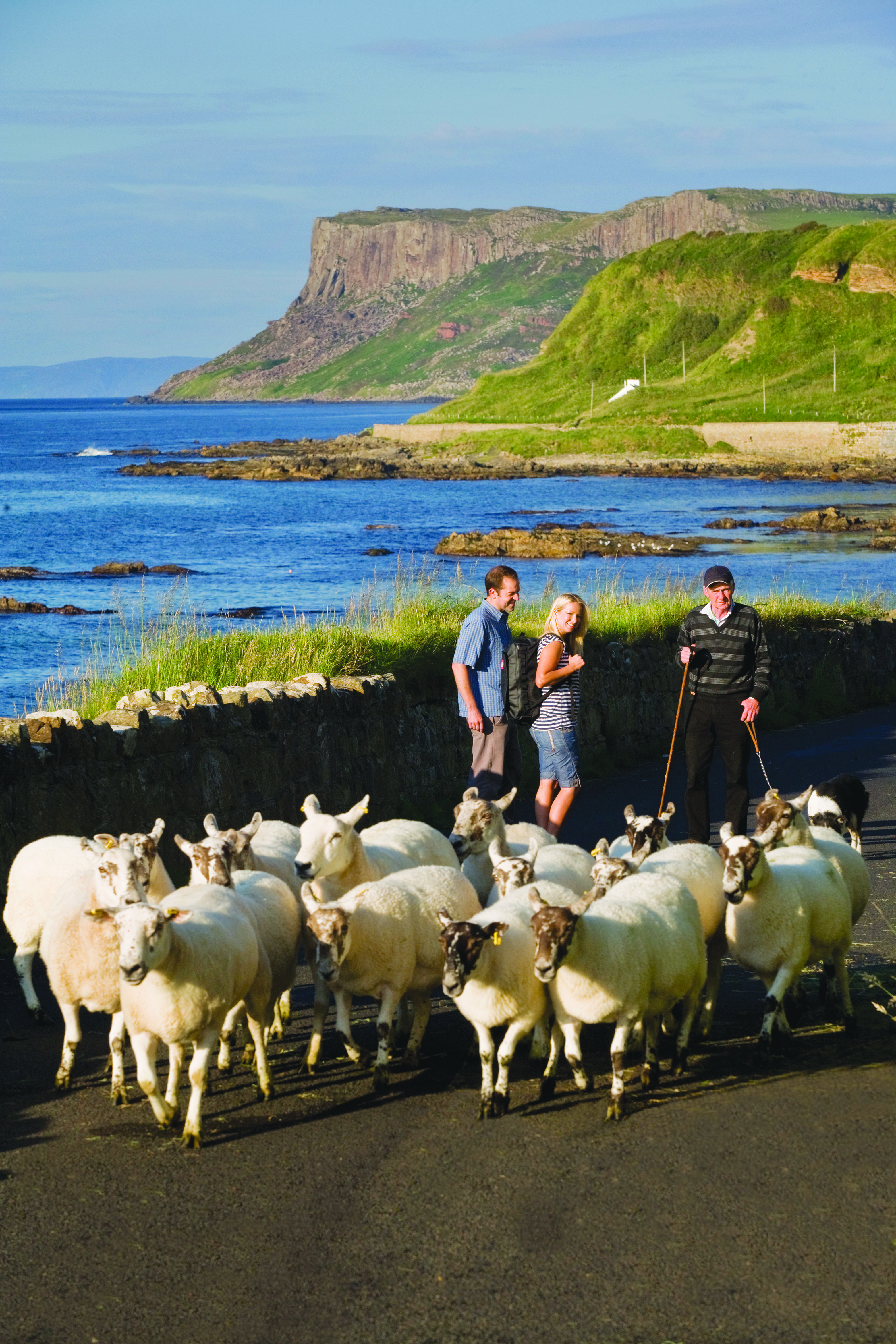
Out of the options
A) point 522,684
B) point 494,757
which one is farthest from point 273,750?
point 522,684

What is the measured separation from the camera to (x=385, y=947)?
311 inches

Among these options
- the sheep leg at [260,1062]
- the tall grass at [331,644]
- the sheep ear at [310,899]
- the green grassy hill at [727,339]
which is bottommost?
the sheep leg at [260,1062]

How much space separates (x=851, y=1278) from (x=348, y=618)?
13090 millimetres

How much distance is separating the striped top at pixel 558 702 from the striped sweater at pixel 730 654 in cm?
105

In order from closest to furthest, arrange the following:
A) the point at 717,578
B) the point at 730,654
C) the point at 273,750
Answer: the point at 717,578 < the point at 730,654 < the point at 273,750

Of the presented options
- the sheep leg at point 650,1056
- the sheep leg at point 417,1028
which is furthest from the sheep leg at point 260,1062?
the sheep leg at point 650,1056

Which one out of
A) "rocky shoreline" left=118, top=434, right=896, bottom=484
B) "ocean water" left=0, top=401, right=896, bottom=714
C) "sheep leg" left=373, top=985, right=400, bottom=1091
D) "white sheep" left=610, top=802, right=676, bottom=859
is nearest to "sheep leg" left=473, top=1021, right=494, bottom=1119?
"sheep leg" left=373, top=985, right=400, bottom=1091

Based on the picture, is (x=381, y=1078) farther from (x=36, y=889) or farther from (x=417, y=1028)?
(x=36, y=889)

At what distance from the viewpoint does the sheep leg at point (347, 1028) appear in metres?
7.99

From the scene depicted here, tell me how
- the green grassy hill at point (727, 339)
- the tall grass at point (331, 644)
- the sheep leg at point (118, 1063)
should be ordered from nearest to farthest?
the sheep leg at point (118, 1063) < the tall grass at point (331, 644) < the green grassy hill at point (727, 339)

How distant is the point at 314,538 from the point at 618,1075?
63115 mm

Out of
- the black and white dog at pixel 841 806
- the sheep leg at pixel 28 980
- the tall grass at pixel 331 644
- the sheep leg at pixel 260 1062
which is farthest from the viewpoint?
the tall grass at pixel 331 644

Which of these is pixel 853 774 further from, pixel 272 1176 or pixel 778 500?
pixel 778 500

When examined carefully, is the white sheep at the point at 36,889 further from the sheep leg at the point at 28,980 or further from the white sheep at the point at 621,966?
the white sheep at the point at 621,966
